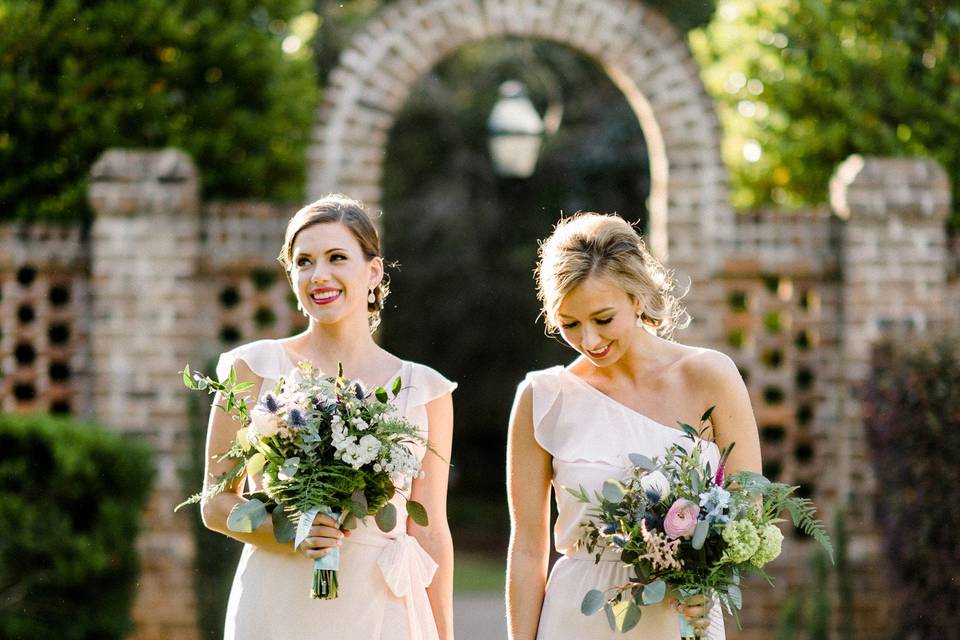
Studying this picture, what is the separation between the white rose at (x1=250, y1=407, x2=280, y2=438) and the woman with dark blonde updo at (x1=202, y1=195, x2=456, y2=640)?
0.81ft

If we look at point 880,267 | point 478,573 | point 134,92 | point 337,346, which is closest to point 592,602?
point 337,346

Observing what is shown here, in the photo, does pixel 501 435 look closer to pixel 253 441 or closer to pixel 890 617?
pixel 890 617

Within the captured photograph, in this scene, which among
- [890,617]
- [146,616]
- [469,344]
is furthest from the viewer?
[469,344]

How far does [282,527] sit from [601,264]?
1072 mm

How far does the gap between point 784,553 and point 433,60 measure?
364cm

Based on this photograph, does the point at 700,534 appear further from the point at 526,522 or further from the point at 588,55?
the point at 588,55

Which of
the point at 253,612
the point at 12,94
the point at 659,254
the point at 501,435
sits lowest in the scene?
the point at 501,435

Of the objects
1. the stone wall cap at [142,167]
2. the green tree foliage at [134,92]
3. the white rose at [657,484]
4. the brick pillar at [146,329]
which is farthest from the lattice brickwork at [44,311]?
the white rose at [657,484]

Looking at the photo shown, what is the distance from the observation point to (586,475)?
3.57 m

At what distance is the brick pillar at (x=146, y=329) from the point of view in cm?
782

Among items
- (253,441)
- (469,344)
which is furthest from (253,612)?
(469,344)

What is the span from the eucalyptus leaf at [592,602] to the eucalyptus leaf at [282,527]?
2.48 feet

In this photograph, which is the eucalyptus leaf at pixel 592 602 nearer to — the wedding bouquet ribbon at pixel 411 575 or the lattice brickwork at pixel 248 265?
the wedding bouquet ribbon at pixel 411 575

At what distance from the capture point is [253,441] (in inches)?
134
